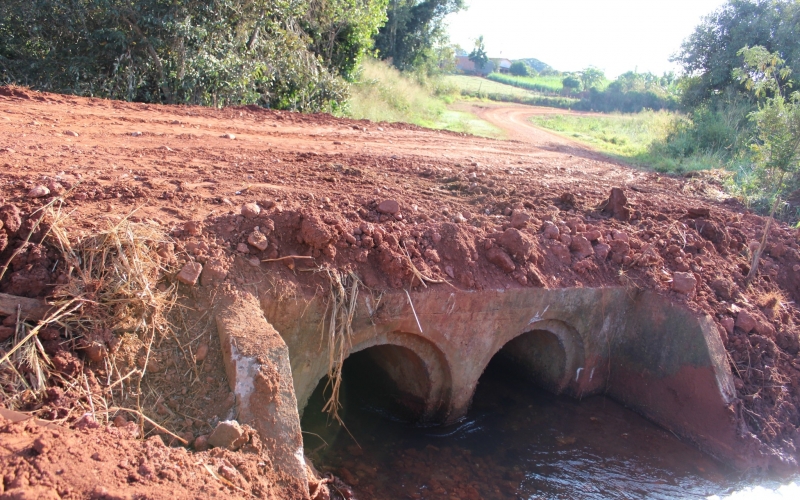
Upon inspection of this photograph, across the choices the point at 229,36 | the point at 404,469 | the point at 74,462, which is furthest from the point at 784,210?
the point at 74,462

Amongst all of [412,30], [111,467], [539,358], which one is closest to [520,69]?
[412,30]

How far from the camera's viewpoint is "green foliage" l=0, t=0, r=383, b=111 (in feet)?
29.3

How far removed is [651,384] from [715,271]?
1.53 metres

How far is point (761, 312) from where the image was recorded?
21.6 ft

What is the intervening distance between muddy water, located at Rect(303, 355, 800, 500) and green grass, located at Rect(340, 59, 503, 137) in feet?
28.3

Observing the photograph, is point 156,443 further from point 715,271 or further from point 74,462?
point 715,271

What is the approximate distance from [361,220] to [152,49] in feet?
20.1

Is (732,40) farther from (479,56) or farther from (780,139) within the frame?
(479,56)

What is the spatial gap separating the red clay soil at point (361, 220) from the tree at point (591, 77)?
34.7 metres

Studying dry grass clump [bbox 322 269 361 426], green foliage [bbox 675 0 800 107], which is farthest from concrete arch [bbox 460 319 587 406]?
green foliage [bbox 675 0 800 107]

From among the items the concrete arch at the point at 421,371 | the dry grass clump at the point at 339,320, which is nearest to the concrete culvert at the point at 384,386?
the concrete arch at the point at 421,371

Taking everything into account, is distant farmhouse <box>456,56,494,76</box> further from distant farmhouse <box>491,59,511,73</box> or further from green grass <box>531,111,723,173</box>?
green grass <box>531,111,723,173</box>

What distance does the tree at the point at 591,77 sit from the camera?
41.5 metres

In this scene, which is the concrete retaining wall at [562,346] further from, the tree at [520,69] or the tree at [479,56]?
the tree at [520,69]
